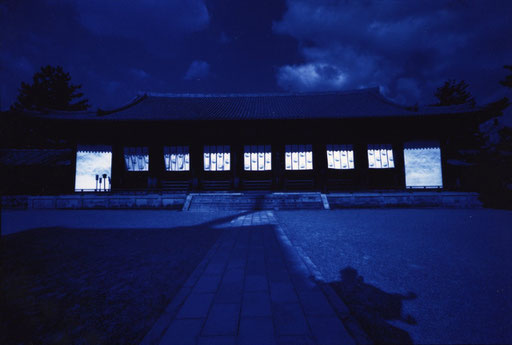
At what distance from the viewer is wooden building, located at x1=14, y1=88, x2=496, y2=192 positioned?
1158 cm

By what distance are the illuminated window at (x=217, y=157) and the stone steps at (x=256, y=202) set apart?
8.62ft

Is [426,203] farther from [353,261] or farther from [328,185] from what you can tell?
[353,261]

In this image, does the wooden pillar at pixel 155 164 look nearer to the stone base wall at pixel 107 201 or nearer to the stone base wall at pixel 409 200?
the stone base wall at pixel 107 201

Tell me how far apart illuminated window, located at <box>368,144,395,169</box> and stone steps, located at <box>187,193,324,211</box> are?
4.45 meters

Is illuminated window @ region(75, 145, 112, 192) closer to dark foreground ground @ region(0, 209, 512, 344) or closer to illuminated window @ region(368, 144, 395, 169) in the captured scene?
dark foreground ground @ region(0, 209, 512, 344)

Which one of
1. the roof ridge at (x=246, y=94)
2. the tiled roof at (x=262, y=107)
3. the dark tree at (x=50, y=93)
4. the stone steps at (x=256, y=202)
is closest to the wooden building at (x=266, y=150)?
the tiled roof at (x=262, y=107)

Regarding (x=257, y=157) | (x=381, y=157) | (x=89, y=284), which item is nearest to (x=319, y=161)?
(x=381, y=157)

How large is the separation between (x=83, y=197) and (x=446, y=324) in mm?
13267

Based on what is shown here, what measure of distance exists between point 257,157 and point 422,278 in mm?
10395

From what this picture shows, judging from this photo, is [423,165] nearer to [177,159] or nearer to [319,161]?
[319,161]

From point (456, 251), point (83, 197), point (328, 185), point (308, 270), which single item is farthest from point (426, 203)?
point (83, 197)

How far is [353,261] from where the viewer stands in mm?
3438

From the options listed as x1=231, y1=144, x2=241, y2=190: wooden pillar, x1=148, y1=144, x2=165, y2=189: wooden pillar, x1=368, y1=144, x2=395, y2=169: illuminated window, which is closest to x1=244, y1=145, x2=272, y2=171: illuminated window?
x1=231, y1=144, x2=241, y2=190: wooden pillar

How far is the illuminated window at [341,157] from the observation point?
1238cm
